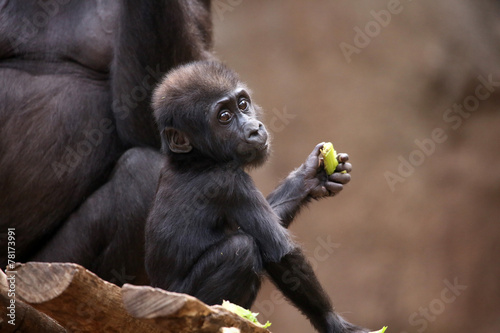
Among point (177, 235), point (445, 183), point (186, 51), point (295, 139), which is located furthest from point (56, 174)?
point (445, 183)

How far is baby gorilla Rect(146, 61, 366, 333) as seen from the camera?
107 inches

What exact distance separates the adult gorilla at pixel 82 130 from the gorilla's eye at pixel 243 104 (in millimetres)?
814

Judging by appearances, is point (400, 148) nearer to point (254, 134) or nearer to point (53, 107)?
point (53, 107)

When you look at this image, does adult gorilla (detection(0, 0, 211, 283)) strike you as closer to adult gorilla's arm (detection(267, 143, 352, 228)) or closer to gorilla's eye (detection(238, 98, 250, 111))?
adult gorilla's arm (detection(267, 143, 352, 228))

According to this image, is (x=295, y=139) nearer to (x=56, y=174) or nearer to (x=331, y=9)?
(x=331, y=9)

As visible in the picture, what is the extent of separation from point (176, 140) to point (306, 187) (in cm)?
63

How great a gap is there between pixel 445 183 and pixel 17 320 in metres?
5.20

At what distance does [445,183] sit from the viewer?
6969 mm

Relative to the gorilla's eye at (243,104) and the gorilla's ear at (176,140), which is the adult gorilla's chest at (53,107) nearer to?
the gorilla's ear at (176,140)

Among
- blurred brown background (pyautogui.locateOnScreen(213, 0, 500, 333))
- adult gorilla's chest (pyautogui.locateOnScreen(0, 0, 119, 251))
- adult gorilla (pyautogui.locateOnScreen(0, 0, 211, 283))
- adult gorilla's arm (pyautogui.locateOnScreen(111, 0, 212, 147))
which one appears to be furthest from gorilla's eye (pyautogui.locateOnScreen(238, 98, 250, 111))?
blurred brown background (pyautogui.locateOnScreen(213, 0, 500, 333))

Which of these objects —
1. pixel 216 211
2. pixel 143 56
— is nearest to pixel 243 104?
pixel 216 211

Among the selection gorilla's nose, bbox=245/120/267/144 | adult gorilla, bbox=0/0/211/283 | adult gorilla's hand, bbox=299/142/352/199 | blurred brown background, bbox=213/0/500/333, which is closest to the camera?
gorilla's nose, bbox=245/120/267/144

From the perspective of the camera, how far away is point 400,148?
22.9ft

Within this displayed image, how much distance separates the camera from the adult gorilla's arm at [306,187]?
3170 millimetres
